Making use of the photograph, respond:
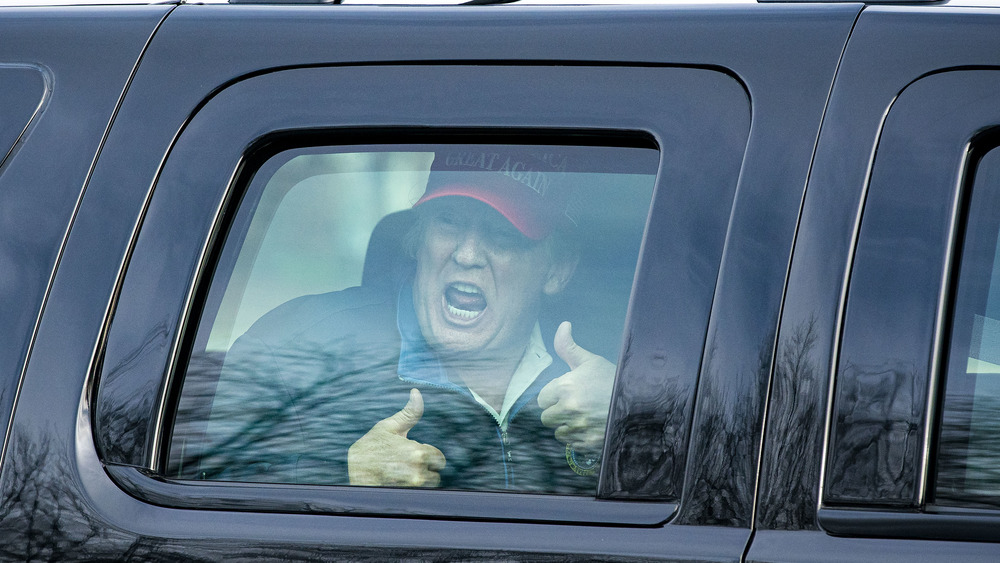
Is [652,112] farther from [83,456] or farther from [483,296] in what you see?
[83,456]

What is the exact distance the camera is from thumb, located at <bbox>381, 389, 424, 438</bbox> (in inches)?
56.5

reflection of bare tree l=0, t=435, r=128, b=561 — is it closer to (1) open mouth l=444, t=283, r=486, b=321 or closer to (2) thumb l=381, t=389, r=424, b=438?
(2) thumb l=381, t=389, r=424, b=438

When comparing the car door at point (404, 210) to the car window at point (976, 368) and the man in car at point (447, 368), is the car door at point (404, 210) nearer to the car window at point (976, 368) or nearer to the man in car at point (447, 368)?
the man in car at point (447, 368)

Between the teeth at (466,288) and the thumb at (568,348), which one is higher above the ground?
the teeth at (466,288)

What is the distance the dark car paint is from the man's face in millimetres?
148

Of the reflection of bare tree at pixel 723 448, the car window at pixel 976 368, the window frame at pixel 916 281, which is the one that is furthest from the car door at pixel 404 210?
the car window at pixel 976 368

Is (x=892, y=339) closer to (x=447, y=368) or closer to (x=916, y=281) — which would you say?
(x=916, y=281)

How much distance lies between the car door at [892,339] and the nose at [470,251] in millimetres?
454

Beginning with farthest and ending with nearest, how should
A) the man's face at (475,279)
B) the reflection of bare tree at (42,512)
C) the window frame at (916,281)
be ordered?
the man's face at (475,279) → the reflection of bare tree at (42,512) → the window frame at (916,281)

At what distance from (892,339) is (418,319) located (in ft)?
2.12

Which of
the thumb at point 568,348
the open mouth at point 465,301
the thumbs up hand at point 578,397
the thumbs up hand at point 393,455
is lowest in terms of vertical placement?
the thumbs up hand at point 393,455

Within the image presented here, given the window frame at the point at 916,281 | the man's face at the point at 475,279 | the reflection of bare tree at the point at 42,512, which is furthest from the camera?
the man's face at the point at 475,279

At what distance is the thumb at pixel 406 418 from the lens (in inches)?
56.5

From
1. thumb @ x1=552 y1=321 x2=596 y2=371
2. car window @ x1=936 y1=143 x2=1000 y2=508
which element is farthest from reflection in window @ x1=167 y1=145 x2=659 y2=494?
car window @ x1=936 y1=143 x2=1000 y2=508
